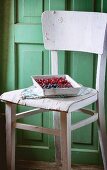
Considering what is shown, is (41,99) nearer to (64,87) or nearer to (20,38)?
(64,87)

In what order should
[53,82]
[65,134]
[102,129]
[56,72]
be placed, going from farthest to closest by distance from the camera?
[56,72] → [102,129] → [53,82] → [65,134]

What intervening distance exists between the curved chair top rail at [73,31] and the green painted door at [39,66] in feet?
0.32

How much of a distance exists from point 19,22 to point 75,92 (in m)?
0.62

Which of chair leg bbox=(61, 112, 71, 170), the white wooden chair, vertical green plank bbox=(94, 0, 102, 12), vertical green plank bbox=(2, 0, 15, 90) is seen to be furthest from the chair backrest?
chair leg bbox=(61, 112, 71, 170)

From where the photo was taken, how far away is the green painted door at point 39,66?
2279 mm

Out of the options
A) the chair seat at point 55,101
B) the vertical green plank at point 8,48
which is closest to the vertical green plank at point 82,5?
the vertical green plank at point 8,48

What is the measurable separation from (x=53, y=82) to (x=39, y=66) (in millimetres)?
366

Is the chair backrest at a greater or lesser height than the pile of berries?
greater

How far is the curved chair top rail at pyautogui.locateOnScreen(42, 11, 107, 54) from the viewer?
209cm

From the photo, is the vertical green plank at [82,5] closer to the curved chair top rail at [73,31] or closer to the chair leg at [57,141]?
the curved chair top rail at [73,31]

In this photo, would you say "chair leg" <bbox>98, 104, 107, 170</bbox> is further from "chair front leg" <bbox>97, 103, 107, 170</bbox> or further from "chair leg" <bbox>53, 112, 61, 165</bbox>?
"chair leg" <bbox>53, 112, 61, 165</bbox>

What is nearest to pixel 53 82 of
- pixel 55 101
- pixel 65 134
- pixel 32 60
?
pixel 55 101

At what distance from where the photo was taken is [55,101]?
1.88 meters

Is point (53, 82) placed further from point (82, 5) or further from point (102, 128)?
point (82, 5)
